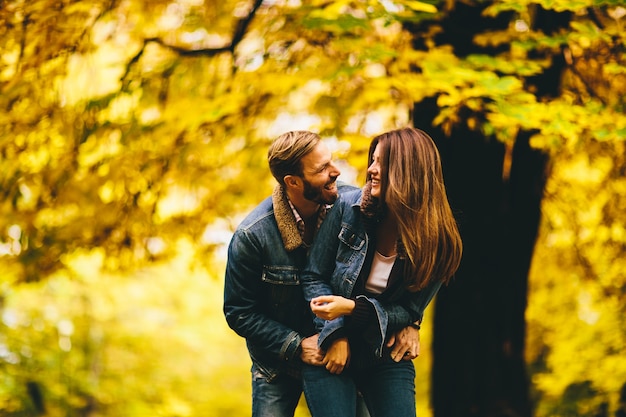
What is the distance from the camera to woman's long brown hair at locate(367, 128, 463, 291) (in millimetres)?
2750

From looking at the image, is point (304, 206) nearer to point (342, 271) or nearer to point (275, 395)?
point (342, 271)

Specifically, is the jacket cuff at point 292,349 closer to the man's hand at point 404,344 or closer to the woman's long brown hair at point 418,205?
the man's hand at point 404,344

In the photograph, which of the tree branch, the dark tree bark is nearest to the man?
the dark tree bark

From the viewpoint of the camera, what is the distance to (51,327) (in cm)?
1170

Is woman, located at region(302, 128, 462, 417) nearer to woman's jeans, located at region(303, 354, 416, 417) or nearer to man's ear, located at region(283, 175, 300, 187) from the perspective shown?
woman's jeans, located at region(303, 354, 416, 417)

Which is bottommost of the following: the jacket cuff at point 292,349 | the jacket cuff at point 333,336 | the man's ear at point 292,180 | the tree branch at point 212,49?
the tree branch at point 212,49

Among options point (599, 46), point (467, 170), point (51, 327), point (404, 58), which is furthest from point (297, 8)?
point (51, 327)

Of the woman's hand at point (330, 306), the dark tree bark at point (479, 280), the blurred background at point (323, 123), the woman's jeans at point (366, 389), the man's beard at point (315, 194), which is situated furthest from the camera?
the dark tree bark at point (479, 280)

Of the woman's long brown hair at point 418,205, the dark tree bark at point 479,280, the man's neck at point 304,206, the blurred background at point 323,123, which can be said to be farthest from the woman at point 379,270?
the dark tree bark at point 479,280

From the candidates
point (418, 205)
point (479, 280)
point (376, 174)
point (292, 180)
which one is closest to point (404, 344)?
point (418, 205)

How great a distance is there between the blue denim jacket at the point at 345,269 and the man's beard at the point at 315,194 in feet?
0.14

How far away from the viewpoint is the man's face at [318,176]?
2885 mm

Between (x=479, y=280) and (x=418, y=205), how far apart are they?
2979 mm

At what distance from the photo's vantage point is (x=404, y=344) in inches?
112
